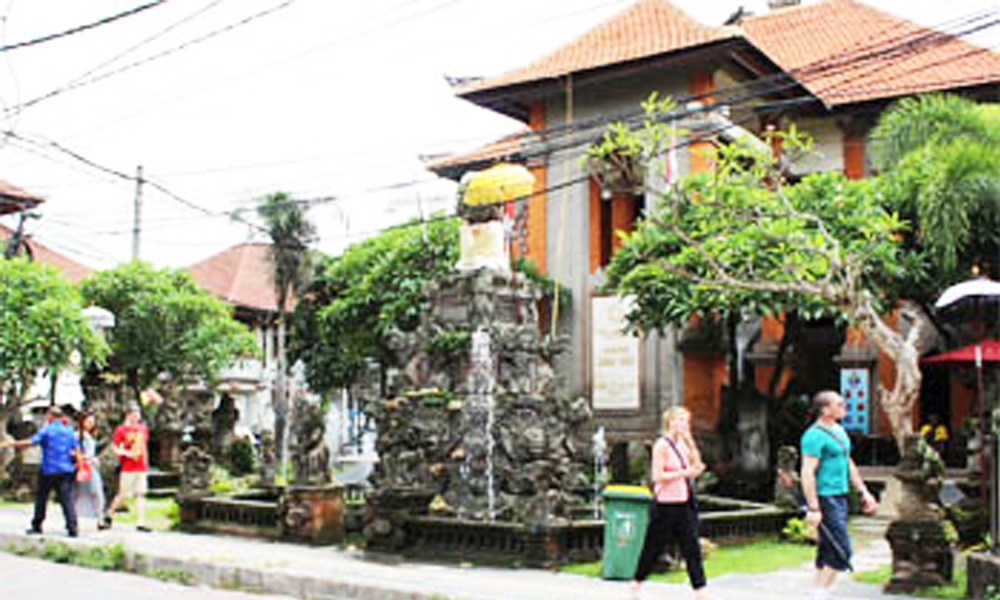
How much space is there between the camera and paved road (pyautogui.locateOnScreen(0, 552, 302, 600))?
1112cm

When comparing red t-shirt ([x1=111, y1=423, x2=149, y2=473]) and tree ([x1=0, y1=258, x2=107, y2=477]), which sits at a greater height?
tree ([x1=0, y1=258, x2=107, y2=477])

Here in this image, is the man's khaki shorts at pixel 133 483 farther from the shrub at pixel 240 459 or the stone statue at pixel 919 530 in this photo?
the shrub at pixel 240 459

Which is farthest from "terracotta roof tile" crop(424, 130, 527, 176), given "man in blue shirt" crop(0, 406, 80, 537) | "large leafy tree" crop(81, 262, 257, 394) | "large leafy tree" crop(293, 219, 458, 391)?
"man in blue shirt" crop(0, 406, 80, 537)

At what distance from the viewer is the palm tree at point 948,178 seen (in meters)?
20.7

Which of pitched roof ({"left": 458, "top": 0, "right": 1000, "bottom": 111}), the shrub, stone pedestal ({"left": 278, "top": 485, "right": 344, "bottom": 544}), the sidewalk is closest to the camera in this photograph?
the sidewalk

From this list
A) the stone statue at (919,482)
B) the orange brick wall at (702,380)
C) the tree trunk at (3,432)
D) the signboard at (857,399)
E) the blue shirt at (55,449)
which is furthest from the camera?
the signboard at (857,399)

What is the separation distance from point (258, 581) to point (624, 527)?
3.66 m

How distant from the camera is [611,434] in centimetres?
2803

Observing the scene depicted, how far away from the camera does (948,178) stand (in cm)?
2069

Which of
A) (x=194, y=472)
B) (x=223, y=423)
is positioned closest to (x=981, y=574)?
(x=194, y=472)

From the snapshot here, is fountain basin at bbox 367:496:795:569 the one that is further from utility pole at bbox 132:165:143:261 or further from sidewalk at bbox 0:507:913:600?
utility pole at bbox 132:165:143:261

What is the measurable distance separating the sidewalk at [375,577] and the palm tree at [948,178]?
25.6 feet

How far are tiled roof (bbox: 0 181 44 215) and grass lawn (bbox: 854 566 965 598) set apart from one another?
1241 inches

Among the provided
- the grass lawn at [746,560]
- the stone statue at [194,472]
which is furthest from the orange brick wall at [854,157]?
the stone statue at [194,472]
